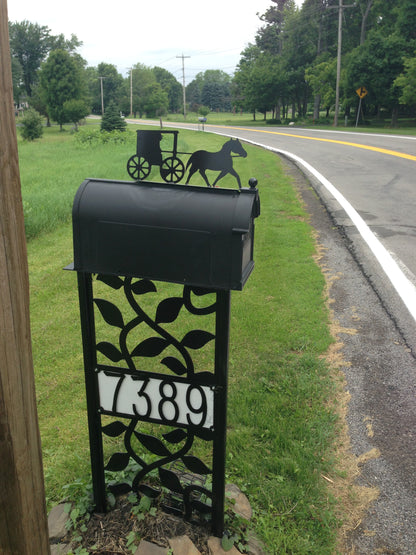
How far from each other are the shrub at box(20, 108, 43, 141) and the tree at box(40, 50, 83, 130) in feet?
53.8

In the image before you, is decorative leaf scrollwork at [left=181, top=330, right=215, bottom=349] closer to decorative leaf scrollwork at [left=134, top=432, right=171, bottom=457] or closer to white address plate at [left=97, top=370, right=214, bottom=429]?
white address plate at [left=97, top=370, right=214, bottom=429]

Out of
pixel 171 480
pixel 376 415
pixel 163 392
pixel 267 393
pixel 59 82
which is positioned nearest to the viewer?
pixel 163 392

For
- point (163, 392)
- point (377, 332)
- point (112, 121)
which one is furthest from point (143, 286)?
point (112, 121)

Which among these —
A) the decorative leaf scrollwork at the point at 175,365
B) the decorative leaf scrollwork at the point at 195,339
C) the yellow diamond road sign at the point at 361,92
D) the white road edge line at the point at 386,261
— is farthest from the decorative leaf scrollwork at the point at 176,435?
the yellow diamond road sign at the point at 361,92

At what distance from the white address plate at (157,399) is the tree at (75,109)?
53.8m

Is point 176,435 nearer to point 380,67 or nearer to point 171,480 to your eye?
point 171,480

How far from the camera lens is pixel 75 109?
51125mm

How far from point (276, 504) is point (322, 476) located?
332 millimetres

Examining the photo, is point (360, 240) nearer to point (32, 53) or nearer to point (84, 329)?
point (84, 329)

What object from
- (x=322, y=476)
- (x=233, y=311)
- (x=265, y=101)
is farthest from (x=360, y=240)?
(x=265, y=101)

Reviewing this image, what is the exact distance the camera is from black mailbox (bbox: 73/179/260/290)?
6.21ft

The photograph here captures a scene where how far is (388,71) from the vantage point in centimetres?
3444

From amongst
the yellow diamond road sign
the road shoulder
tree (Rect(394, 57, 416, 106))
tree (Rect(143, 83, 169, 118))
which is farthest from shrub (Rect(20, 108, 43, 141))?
tree (Rect(143, 83, 169, 118))

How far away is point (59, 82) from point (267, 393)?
182 ft
